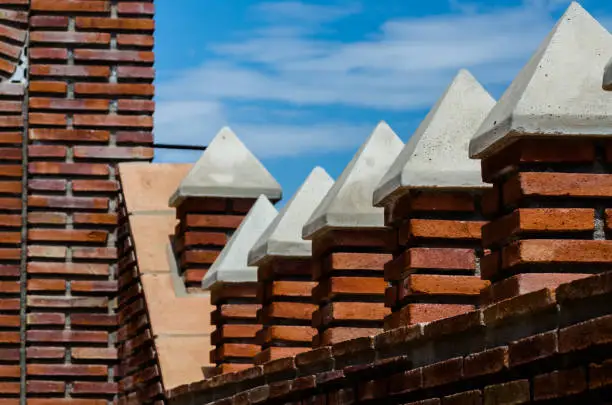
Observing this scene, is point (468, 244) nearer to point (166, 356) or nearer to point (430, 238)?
point (430, 238)

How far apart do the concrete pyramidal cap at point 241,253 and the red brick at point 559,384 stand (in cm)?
412

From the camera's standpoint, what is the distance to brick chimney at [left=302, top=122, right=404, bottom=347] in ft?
20.8

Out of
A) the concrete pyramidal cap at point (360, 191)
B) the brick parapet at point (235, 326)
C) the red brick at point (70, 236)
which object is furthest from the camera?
the red brick at point (70, 236)

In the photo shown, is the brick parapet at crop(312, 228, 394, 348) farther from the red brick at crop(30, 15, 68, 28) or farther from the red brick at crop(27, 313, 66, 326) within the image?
the red brick at crop(30, 15, 68, 28)

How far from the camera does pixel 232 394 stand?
7.20 m

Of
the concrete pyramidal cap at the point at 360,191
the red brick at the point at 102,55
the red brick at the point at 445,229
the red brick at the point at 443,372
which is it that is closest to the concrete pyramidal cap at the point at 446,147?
the red brick at the point at 445,229

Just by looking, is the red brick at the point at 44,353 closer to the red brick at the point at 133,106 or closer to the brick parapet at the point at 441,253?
the red brick at the point at 133,106

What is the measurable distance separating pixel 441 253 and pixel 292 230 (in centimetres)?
176

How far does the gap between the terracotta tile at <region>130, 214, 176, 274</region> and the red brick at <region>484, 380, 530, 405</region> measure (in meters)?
5.43

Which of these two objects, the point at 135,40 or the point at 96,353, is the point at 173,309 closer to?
the point at 96,353

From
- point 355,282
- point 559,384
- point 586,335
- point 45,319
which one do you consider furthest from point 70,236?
point 586,335

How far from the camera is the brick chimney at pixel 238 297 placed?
816 cm

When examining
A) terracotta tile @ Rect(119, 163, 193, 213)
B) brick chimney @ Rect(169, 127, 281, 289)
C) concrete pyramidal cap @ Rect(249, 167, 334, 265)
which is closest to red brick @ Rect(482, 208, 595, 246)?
concrete pyramidal cap @ Rect(249, 167, 334, 265)

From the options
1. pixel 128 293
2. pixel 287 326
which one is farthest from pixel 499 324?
pixel 128 293
